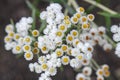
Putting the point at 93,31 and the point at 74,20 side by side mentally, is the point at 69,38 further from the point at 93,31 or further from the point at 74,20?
the point at 93,31

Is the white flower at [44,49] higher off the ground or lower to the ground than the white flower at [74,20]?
lower

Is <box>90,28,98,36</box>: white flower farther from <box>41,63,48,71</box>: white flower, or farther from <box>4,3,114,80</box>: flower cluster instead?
<box>41,63,48,71</box>: white flower

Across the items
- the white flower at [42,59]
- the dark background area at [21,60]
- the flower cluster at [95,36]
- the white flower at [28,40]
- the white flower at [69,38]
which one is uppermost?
the dark background area at [21,60]

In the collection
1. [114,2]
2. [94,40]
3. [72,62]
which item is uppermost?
[114,2]

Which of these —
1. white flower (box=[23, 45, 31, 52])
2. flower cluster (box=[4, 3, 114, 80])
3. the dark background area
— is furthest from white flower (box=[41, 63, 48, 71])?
the dark background area

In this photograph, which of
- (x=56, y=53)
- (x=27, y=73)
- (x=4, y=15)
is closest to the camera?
(x=56, y=53)

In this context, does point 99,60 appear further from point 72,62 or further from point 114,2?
point 72,62

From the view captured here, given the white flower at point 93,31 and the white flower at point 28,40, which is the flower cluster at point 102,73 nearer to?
the white flower at point 93,31

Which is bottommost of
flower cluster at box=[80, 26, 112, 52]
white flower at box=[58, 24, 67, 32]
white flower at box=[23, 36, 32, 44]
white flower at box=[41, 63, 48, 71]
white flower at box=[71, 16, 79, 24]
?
white flower at box=[41, 63, 48, 71]

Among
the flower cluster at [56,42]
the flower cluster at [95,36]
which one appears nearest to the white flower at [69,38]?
the flower cluster at [56,42]

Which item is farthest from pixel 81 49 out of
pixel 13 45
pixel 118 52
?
pixel 13 45

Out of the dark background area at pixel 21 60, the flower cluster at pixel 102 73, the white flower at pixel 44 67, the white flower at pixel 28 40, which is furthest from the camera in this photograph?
the dark background area at pixel 21 60
